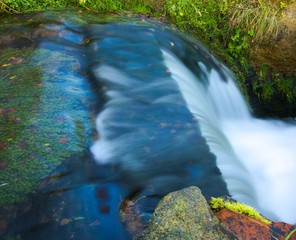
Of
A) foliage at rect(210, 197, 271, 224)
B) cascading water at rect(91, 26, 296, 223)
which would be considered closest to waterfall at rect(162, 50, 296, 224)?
cascading water at rect(91, 26, 296, 223)

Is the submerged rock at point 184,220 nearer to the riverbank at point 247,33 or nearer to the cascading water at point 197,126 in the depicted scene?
the cascading water at point 197,126

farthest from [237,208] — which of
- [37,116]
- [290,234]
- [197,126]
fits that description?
[37,116]

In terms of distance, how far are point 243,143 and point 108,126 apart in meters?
2.41

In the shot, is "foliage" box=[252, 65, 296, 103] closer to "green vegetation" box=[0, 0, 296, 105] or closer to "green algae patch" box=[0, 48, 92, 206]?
"green vegetation" box=[0, 0, 296, 105]

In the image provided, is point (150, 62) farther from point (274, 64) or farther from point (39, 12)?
point (274, 64)

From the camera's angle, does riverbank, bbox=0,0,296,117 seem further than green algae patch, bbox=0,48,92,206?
Yes

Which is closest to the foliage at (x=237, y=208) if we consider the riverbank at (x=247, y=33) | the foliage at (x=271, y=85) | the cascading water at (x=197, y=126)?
the cascading water at (x=197, y=126)

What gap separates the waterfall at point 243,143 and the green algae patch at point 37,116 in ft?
4.31

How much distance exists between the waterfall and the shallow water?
0.08ft

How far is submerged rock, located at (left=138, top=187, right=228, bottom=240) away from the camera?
2021 mm

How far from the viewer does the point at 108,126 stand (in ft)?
12.1

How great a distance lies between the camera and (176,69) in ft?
16.2

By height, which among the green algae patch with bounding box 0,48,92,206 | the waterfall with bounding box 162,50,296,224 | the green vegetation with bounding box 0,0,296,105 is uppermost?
the green vegetation with bounding box 0,0,296,105

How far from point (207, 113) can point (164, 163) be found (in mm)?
1445
